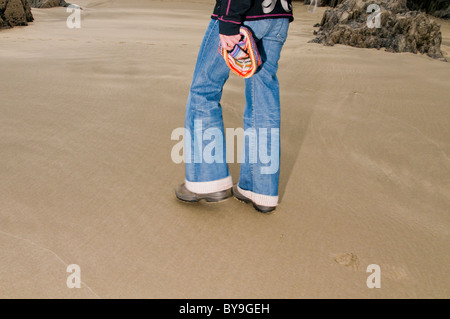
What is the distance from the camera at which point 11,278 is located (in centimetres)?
136

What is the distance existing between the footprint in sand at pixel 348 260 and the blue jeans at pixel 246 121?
1.22ft

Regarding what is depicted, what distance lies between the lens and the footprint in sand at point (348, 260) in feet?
5.02

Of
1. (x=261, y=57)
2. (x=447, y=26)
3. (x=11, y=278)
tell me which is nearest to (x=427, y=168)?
(x=261, y=57)

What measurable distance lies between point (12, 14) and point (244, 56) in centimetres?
654

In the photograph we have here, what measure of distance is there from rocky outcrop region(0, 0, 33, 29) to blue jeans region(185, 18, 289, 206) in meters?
6.07

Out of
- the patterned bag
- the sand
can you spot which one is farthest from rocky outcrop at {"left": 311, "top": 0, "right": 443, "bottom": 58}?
the patterned bag

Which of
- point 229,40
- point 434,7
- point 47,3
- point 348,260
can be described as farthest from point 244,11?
point 47,3

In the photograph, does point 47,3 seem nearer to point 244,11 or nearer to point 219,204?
point 219,204

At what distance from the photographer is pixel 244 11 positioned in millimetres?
1454

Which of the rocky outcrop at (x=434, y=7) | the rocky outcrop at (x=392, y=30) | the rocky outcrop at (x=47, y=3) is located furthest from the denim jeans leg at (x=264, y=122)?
the rocky outcrop at (x=47, y=3)

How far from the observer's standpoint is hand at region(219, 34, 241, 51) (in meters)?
1.48

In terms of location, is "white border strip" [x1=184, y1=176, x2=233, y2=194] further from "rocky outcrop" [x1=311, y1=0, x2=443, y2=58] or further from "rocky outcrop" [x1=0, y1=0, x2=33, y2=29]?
"rocky outcrop" [x1=0, y1=0, x2=33, y2=29]

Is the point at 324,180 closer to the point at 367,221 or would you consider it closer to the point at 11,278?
the point at 367,221
